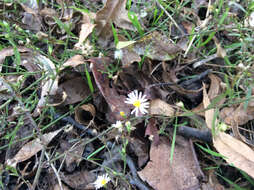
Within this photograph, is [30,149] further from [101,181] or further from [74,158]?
[101,181]

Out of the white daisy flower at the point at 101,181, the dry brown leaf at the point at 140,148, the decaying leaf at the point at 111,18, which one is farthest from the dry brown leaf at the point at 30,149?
the decaying leaf at the point at 111,18

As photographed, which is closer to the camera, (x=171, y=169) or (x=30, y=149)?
(x=171, y=169)

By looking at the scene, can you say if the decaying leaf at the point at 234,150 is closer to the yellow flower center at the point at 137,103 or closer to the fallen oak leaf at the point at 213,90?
the fallen oak leaf at the point at 213,90

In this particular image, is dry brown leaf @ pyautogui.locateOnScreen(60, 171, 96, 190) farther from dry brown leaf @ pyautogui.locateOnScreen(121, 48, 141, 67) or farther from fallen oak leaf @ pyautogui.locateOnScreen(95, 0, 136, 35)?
fallen oak leaf @ pyautogui.locateOnScreen(95, 0, 136, 35)

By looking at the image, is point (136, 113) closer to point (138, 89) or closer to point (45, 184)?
point (138, 89)

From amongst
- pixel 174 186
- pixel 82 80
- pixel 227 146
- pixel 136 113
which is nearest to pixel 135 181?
pixel 174 186

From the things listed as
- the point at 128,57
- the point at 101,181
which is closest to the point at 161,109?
the point at 128,57
